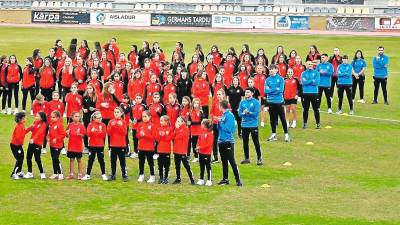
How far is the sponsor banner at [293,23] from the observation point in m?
71.8

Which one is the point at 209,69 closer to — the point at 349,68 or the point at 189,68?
the point at 189,68

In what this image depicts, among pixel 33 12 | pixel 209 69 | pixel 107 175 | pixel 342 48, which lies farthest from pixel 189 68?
pixel 33 12

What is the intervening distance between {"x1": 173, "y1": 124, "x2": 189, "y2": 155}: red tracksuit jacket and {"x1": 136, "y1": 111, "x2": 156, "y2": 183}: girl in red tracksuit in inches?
22.4

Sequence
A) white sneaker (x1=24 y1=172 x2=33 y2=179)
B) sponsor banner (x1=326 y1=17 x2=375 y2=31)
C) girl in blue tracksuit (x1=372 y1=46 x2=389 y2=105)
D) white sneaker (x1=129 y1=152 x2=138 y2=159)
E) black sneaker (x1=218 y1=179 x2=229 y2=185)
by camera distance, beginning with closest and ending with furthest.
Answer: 1. black sneaker (x1=218 y1=179 x2=229 y2=185)
2. white sneaker (x1=24 y1=172 x2=33 y2=179)
3. white sneaker (x1=129 y1=152 x2=138 y2=159)
4. girl in blue tracksuit (x1=372 y1=46 x2=389 y2=105)
5. sponsor banner (x1=326 y1=17 x2=375 y2=31)

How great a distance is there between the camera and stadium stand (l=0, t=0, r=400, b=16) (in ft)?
244

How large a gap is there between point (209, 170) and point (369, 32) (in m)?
50.7

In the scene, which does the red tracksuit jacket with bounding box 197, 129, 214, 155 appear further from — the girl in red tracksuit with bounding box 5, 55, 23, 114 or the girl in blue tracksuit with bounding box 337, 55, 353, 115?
the girl in blue tracksuit with bounding box 337, 55, 353, 115

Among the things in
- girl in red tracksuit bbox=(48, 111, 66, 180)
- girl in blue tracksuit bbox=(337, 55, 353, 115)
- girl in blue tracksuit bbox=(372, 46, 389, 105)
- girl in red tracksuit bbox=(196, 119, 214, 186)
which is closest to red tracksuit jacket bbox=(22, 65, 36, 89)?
girl in red tracksuit bbox=(48, 111, 66, 180)

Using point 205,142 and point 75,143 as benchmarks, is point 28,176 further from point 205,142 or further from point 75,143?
point 205,142

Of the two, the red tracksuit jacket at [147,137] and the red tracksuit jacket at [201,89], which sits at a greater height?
the red tracksuit jacket at [201,89]

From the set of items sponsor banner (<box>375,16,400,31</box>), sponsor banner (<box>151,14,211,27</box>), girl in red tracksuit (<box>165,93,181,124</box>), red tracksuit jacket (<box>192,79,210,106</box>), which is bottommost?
girl in red tracksuit (<box>165,93,181,124</box>)

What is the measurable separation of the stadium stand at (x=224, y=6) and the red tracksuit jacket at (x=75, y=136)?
5274 centimetres

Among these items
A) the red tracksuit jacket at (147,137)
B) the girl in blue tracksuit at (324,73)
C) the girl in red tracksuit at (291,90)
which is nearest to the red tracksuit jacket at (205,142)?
the red tracksuit jacket at (147,137)

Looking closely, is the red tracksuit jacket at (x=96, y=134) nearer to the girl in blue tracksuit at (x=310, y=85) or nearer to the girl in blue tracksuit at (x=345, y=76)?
the girl in blue tracksuit at (x=310, y=85)
